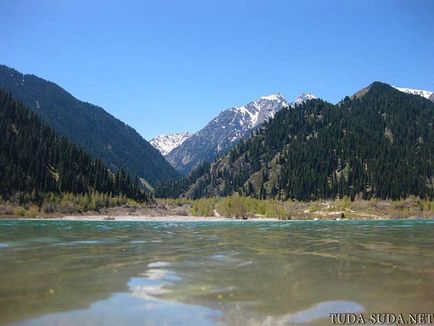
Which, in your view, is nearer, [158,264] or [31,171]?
[158,264]

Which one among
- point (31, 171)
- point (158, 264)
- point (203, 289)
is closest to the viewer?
point (203, 289)

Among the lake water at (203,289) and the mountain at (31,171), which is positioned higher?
the mountain at (31,171)

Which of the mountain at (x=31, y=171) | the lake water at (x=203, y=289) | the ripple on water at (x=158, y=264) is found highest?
the mountain at (x=31, y=171)

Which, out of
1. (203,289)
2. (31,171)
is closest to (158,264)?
(203,289)

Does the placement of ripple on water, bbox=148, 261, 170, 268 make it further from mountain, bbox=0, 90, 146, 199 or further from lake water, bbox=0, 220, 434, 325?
mountain, bbox=0, 90, 146, 199

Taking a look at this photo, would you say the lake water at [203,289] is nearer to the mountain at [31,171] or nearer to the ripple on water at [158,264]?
the ripple on water at [158,264]

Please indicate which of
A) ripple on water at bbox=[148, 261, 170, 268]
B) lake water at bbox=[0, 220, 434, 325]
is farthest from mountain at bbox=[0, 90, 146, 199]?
lake water at bbox=[0, 220, 434, 325]

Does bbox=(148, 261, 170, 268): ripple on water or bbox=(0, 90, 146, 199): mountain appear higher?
bbox=(0, 90, 146, 199): mountain

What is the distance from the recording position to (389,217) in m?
179

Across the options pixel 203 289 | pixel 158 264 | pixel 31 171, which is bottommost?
pixel 158 264

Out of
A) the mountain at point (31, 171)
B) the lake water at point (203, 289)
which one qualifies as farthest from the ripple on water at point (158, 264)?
the mountain at point (31, 171)

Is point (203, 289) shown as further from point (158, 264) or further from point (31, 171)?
point (31, 171)

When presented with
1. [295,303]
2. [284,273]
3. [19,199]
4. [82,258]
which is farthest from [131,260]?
[19,199]

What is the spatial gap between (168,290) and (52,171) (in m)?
187
